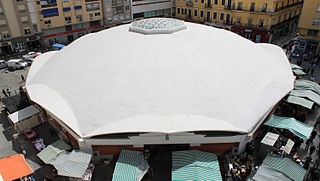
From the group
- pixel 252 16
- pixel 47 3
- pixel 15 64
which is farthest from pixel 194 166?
pixel 47 3

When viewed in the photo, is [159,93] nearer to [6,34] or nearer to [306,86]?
[306,86]

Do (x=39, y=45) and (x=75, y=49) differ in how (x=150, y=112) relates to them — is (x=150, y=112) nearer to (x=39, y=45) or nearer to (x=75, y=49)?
(x=75, y=49)

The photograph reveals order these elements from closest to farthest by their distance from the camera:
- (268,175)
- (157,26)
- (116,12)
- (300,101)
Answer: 1. (268,175)
2. (300,101)
3. (157,26)
4. (116,12)

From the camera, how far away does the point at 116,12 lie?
5566cm

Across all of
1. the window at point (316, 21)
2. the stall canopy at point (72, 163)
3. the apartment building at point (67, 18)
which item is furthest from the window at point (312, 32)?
the apartment building at point (67, 18)

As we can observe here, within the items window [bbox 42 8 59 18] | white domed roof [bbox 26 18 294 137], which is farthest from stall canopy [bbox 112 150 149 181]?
window [bbox 42 8 59 18]

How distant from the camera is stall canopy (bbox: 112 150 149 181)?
646 inches

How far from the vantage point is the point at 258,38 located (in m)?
45.8

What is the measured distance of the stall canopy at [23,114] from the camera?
893 inches

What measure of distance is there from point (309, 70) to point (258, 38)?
13789mm

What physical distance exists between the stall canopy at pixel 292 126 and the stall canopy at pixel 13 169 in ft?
64.9

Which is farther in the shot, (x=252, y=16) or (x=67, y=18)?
(x=67, y=18)

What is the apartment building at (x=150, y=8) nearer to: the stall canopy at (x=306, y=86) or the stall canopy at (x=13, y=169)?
the stall canopy at (x=306, y=86)

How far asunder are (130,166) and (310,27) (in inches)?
1485
